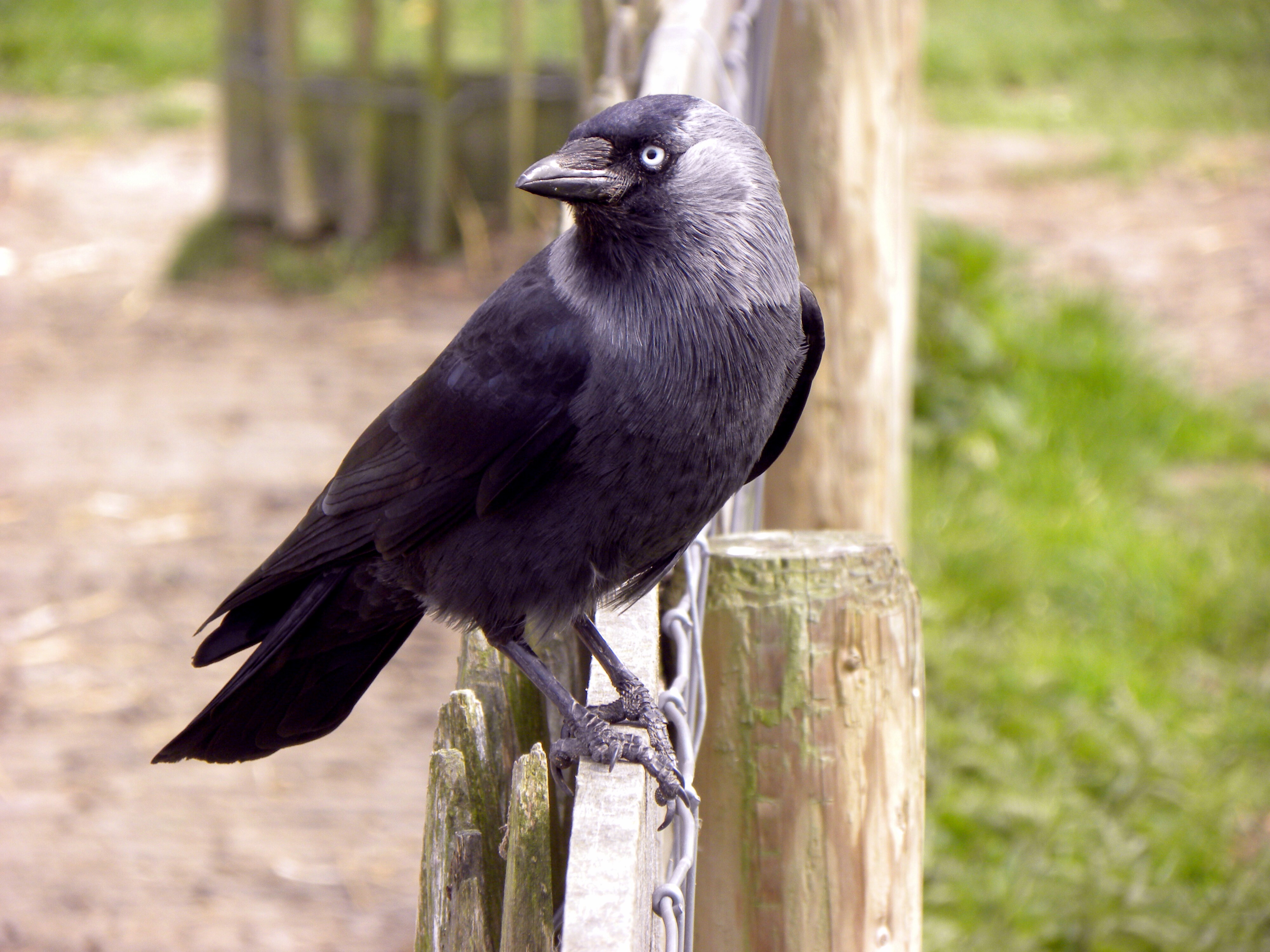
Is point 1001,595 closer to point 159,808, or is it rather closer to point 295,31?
point 159,808

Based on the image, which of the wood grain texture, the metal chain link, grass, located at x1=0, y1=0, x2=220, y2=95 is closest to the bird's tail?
the metal chain link

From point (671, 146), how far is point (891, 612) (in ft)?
2.23

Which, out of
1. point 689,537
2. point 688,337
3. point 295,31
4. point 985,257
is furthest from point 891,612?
point 295,31

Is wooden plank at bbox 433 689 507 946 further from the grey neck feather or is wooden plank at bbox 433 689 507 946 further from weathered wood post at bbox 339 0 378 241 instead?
weathered wood post at bbox 339 0 378 241

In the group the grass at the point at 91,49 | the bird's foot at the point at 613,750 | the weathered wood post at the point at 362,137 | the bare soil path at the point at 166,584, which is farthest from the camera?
the grass at the point at 91,49

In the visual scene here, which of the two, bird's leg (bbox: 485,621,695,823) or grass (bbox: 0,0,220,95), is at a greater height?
grass (bbox: 0,0,220,95)

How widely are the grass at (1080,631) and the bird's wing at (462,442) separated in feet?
5.60

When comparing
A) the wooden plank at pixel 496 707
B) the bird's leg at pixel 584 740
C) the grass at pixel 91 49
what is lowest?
the bird's leg at pixel 584 740

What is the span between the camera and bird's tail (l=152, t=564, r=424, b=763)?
2.05m

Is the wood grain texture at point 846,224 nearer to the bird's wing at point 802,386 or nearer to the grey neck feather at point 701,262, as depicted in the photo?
the bird's wing at point 802,386

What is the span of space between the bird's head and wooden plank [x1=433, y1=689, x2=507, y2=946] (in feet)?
2.28

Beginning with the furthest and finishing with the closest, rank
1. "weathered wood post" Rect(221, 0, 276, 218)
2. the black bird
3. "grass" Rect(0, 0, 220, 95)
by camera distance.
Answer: "grass" Rect(0, 0, 220, 95) < "weathered wood post" Rect(221, 0, 276, 218) < the black bird

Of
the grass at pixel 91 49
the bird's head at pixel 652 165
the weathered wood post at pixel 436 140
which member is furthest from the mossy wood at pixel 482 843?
the grass at pixel 91 49

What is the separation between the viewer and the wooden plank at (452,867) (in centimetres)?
122
